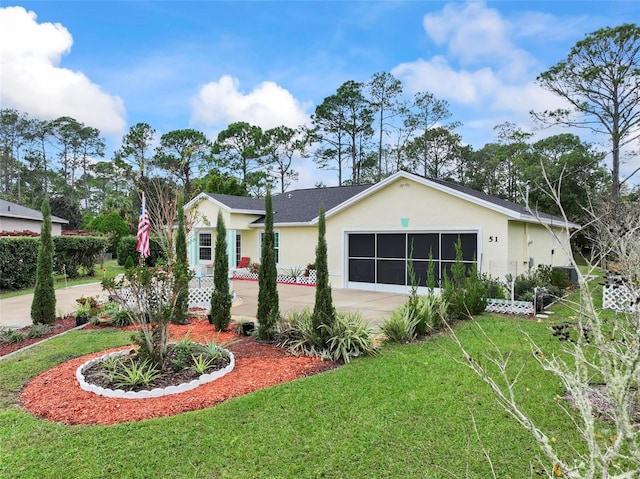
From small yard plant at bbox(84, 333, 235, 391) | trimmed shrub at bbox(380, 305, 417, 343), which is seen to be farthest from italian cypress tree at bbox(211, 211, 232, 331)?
trimmed shrub at bbox(380, 305, 417, 343)

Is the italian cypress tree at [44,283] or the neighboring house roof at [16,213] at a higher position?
the neighboring house roof at [16,213]

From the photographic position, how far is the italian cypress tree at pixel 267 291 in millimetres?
8047

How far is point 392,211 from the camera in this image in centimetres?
1506

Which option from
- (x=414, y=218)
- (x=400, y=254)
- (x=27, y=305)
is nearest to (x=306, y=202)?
(x=400, y=254)

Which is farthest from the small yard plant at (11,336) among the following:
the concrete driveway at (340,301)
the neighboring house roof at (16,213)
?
the neighboring house roof at (16,213)

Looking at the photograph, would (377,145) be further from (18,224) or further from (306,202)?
(18,224)

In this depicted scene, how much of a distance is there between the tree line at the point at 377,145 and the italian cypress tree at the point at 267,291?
17.6 metres

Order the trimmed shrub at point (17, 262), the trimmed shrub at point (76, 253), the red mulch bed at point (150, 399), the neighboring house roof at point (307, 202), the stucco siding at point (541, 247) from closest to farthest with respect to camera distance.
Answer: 1. the red mulch bed at point (150, 399)
2. the stucco siding at point (541, 247)
3. the trimmed shrub at point (17, 262)
4. the neighboring house roof at point (307, 202)
5. the trimmed shrub at point (76, 253)

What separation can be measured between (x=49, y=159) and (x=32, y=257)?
1626 inches

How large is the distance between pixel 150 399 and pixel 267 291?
3345mm

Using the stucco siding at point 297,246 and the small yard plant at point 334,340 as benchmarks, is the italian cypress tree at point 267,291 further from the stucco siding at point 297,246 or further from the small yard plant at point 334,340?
the stucco siding at point 297,246

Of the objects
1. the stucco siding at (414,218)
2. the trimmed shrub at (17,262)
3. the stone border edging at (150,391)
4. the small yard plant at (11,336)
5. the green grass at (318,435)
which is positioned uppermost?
the stucco siding at (414,218)

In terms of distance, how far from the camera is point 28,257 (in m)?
16.2

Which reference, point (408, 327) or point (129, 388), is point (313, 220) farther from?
point (129, 388)
